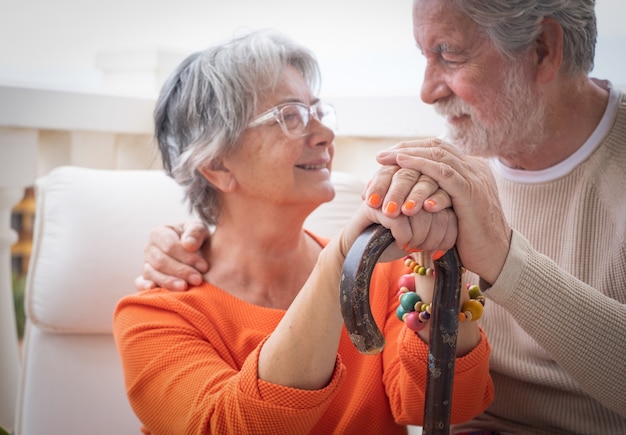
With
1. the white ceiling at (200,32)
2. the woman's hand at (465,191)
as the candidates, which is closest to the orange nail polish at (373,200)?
the woman's hand at (465,191)

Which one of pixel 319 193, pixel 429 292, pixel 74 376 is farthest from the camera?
pixel 74 376

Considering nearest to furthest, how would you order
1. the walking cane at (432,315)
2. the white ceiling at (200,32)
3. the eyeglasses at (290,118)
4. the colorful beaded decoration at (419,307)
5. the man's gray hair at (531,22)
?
the walking cane at (432,315)
the colorful beaded decoration at (419,307)
the man's gray hair at (531,22)
the eyeglasses at (290,118)
the white ceiling at (200,32)

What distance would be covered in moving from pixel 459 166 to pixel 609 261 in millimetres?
520

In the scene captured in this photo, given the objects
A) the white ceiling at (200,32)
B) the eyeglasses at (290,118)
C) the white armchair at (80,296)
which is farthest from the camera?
the white ceiling at (200,32)

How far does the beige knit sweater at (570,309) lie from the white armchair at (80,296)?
2.86 ft

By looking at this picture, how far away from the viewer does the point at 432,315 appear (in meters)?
1.02

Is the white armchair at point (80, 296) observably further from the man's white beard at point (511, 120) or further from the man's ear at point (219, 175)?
the man's white beard at point (511, 120)

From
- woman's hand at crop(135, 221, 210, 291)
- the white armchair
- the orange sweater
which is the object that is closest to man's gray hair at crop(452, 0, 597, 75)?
the orange sweater

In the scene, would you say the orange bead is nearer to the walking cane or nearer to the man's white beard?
the walking cane

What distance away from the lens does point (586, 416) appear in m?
1.47

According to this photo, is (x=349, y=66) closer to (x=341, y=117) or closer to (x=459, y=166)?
(x=341, y=117)

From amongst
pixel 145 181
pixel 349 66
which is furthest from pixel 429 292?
pixel 349 66

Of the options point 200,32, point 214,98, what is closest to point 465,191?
point 214,98

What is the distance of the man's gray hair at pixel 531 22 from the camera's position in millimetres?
1458
